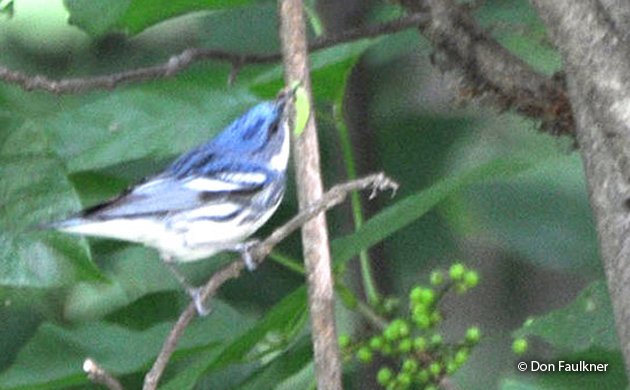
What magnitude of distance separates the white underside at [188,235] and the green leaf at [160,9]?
12.5 inches

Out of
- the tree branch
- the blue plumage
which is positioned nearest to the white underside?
the blue plumage

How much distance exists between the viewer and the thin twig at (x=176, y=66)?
169 centimetres

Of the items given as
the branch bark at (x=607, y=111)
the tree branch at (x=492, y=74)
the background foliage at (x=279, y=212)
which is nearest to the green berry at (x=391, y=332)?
the background foliage at (x=279, y=212)

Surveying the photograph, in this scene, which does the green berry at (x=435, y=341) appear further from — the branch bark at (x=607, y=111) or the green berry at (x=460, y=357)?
the branch bark at (x=607, y=111)

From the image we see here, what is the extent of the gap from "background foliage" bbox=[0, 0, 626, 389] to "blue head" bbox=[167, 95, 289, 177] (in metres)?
0.03

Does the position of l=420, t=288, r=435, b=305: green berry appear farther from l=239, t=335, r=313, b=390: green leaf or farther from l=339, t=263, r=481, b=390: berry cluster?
l=239, t=335, r=313, b=390: green leaf

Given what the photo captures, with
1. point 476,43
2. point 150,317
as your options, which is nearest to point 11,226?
point 150,317

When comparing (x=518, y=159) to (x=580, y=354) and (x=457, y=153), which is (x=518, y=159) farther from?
(x=457, y=153)

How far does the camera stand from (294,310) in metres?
1.88

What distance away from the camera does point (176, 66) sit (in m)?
1.79

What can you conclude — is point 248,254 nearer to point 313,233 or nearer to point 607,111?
point 313,233

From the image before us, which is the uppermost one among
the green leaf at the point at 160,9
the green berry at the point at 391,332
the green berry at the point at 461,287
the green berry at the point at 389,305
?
the green leaf at the point at 160,9

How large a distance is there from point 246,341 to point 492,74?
1.52 ft

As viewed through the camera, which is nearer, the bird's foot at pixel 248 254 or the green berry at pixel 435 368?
the bird's foot at pixel 248 254
